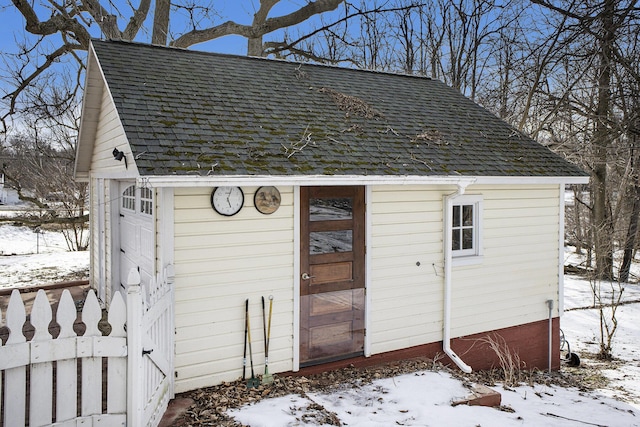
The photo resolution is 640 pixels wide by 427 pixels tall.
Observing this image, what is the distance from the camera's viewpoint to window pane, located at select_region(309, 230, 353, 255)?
5.98 metres

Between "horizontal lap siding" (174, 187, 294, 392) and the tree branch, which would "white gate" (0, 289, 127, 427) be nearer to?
"horizontal lap siding" (174, 187, 294, 392)

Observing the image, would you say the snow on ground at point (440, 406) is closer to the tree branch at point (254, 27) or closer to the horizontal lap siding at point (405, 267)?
the horizontal lap siding at point (405, 267)

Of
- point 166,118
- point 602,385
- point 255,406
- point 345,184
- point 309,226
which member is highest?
point 166,118

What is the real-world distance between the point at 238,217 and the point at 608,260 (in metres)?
15.9

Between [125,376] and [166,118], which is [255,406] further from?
[166,118]

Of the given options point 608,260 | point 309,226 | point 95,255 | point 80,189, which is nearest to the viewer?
point 309,226

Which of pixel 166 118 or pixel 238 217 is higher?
pixel 166 118

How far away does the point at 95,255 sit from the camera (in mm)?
9234

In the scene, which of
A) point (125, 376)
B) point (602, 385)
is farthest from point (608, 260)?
point (125, 376)

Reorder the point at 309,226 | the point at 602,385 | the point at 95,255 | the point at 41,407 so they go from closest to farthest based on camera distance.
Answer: the point at 41,407, the point at 309,226, the point at 602,385, the point at 95,255

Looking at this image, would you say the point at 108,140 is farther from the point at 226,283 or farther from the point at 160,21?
the point at 160,21

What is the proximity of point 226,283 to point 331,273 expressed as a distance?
1435mm

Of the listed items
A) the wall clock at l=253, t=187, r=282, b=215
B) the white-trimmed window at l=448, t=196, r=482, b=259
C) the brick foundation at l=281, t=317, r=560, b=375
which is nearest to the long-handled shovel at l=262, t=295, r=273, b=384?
the brick foundation at l=281, t=317, r=560, b=375

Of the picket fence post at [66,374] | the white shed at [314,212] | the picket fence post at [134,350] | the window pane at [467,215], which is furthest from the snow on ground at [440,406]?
the window pane at [467,215]
